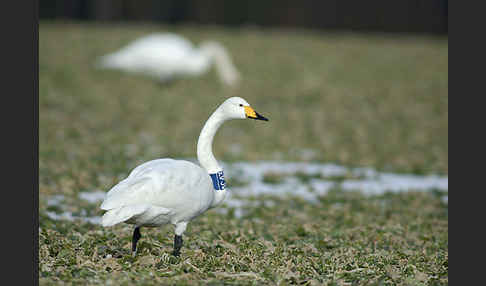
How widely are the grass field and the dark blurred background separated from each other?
2.13ft

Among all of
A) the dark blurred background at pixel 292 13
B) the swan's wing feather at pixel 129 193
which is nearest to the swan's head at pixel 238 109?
the swan's wing feather at pixel 129 193

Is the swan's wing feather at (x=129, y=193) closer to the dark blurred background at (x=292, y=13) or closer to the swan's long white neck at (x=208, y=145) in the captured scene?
the swan's long white neck at (x=208, y=145)

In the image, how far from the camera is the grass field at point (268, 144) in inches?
185

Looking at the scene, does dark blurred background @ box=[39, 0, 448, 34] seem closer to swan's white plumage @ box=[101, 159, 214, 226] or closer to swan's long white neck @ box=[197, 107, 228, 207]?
swan's long white neck @ box=[197, 107, 228, 207]

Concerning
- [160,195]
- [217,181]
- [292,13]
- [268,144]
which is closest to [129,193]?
[160,195]

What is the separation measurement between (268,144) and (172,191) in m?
7.02

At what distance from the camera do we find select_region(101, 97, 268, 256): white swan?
13.9 ft

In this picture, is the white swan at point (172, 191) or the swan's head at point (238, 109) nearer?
the white swan at point (172, 191)

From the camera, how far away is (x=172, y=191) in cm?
439

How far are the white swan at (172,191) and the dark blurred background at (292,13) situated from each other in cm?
1897

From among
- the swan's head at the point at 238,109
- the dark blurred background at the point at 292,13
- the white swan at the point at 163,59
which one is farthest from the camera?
the dark blurred background at the point at 292,13

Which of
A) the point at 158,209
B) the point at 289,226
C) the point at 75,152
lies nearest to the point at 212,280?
the point at 158,209

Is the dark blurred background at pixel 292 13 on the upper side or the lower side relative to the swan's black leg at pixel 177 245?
upper

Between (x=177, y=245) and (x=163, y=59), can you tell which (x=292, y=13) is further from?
(x=177, y=245)
